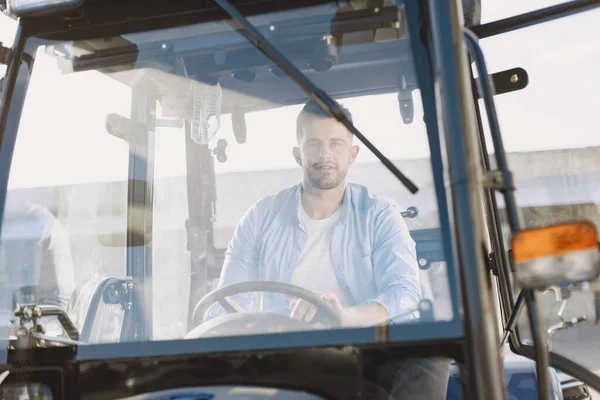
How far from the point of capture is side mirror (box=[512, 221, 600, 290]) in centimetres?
121

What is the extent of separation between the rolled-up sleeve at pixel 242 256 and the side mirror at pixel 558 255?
0.81 m

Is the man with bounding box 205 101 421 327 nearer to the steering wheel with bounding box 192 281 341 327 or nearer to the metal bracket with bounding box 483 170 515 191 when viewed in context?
the steering wheel with bounding box 192 281 341 327

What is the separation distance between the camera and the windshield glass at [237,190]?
1718mm

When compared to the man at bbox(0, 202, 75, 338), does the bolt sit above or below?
above

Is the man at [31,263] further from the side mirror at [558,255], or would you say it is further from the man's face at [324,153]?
the side mirror at [558,255]

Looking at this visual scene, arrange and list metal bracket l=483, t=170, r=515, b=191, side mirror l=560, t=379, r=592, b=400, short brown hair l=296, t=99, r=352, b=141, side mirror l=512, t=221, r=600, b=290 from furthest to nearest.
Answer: side mirror l=560, t=379, r=592, b=400, short brown hair l=296, t=99, r=352, b=141, metal bracket l=483, t=170, r=515, b=191, side mirror l=512, t=221, r=600, b=290

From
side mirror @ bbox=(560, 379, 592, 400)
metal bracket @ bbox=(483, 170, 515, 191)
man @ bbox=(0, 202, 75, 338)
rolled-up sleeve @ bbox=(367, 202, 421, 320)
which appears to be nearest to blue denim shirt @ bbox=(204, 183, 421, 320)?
rolled-up sleeve @ bbox=(367, 202, 421, 320)

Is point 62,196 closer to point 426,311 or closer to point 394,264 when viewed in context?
point 394,264

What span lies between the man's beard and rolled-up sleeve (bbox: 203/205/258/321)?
185 millimetres

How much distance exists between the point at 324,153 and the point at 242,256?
388 millimetres

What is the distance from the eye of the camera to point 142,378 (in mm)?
1587

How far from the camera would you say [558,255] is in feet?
4.02

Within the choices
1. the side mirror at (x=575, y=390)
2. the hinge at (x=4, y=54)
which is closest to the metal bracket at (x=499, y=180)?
the hinge at (x=4, y=54)

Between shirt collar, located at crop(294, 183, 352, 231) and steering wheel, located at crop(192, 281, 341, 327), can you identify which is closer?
steering wheel, located at crop(192, 281, 341, 327)
